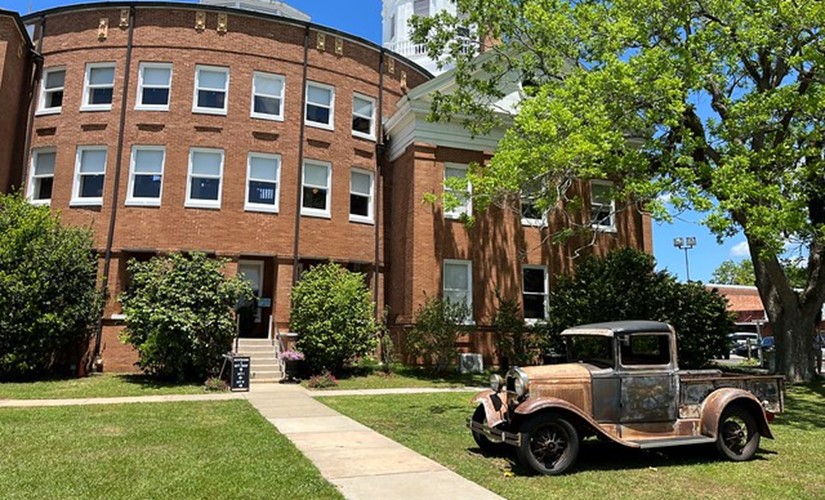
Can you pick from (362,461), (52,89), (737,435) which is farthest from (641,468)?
(52,89)

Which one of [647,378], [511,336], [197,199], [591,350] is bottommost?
[647,378]

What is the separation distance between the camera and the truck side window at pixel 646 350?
7695 mm

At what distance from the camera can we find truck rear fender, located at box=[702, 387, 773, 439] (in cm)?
753

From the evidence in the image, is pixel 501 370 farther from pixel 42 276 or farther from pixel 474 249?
pixel 42 276

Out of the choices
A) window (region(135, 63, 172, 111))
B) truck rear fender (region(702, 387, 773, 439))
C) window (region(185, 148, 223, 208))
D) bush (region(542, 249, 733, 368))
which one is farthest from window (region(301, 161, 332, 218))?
truck rear fender (region(702, 387, 773, 439))

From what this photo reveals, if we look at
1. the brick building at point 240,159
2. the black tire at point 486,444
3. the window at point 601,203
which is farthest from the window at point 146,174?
the window at point 601,203

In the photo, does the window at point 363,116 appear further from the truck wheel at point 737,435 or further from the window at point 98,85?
the truck wheel at point 737,435

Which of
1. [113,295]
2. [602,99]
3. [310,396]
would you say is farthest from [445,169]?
[113,295]

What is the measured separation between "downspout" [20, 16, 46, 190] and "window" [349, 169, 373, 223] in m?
11.0

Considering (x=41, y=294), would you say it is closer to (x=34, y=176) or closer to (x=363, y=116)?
(x=34, y=176)

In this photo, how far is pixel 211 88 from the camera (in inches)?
813

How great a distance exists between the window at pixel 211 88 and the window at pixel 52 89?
4713 mm

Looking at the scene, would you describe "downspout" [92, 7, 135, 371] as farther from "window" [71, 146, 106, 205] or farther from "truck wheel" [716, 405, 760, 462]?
"truck wheel" [716, 405, 760, 462]

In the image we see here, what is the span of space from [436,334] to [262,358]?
548cm
